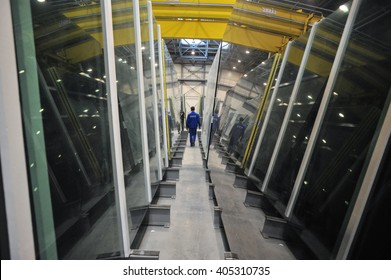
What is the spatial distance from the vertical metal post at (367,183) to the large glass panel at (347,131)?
0.23 ft

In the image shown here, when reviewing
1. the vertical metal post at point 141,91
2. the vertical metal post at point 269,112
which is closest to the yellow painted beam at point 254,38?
the vertical metal post at point 269,112

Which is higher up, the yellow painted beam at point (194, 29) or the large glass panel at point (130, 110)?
the yellow painted beam at point (194, 29)

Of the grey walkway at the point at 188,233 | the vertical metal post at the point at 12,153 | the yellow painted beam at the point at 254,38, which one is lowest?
the grey walkway at the point at 188,233

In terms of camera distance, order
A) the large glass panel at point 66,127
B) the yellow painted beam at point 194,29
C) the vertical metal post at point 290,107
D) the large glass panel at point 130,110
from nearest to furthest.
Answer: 1. the large glass panel at point 66,127
2. the large glass panel at point 130,110
3. the vertical metal post at point 290,107
4. the yellow painted beam at point 194,29

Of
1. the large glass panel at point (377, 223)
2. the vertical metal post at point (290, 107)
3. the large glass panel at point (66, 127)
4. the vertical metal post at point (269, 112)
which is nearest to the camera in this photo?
the large glass panel at point (66, 127)

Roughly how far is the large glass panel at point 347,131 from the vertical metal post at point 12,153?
204 centimetres

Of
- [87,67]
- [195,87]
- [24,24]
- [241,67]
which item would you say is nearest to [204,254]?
[87,67]

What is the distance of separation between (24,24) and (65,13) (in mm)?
481

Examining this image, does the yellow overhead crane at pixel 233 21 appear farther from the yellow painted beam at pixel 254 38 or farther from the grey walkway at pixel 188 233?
the grey walkway at pixel 188 233

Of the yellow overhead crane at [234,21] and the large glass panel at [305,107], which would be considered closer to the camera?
the large glass panel at [305,107]

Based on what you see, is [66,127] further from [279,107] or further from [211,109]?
[211,109]

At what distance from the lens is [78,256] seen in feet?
4.27

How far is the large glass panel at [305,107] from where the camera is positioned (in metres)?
2.50

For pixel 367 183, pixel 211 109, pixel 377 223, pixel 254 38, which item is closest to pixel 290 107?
pixel 367 183
